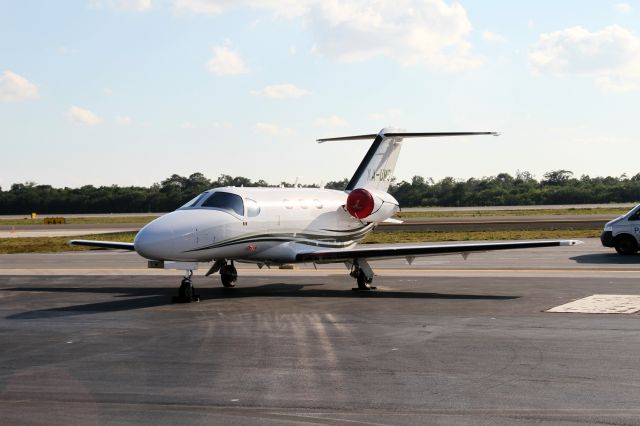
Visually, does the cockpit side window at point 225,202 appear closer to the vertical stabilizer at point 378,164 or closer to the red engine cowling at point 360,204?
the red engine cowling at point 360,204

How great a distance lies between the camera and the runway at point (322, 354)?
9.08 metres

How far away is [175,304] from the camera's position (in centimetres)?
1941

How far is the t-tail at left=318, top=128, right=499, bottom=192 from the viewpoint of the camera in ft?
88.1

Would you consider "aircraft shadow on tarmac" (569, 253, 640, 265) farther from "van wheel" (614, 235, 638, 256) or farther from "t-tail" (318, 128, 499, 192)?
"t-tail" (318, 128, 499, 192)

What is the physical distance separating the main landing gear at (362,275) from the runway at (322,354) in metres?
0.43

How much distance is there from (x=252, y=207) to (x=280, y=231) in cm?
113

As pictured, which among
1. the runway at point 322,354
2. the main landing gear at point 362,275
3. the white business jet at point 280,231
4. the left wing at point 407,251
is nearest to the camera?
the runway at point 322,354

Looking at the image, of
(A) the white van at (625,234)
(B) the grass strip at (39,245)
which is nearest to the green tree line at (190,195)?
(B) the grass strip at (39,245)

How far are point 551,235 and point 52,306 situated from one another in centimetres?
2972

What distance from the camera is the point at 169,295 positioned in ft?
70.4

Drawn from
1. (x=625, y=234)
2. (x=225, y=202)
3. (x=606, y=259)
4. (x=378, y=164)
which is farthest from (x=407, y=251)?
(x=625, y=234)

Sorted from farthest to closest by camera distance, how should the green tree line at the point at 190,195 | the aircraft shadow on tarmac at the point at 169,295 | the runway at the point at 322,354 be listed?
the green tree line at the point at 190,195, the aircraft shadow on tarmac at the point at 169,295, the runway at the point at 322,354

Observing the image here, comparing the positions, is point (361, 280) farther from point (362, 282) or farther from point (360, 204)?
point (360, 204)

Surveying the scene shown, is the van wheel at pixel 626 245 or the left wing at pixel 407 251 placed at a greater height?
the left wing at pixel 407 251
